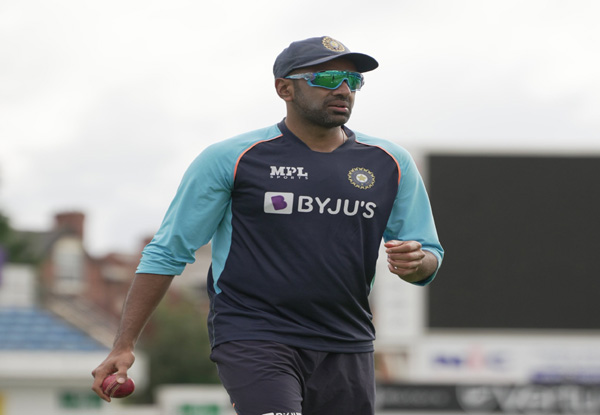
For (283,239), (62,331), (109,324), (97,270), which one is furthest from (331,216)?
(97,270)

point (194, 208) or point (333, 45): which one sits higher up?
point (333, 45)

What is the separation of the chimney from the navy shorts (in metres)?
42.3

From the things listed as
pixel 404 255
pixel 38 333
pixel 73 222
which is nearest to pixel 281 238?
pixel 404 255

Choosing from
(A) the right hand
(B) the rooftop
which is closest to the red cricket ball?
(A) the right hand

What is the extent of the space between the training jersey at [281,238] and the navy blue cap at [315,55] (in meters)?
0.29

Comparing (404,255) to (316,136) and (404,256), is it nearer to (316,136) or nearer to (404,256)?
(404,256)

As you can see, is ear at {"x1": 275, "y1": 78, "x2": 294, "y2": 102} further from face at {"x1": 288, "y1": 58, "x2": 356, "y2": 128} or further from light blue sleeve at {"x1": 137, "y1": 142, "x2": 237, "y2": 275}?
light blue sleeve at {"x1": 137, "y1": 142, "x2": 237, "y2": 275}

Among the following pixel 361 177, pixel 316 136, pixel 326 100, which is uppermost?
pixel 326 100

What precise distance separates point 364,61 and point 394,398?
41.4ft

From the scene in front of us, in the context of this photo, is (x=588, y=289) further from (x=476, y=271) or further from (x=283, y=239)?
(x=283, y=239)

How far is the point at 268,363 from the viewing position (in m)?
3.74

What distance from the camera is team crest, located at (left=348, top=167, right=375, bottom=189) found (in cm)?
397

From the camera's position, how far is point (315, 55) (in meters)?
3.94

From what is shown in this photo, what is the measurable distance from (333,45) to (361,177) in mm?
529
